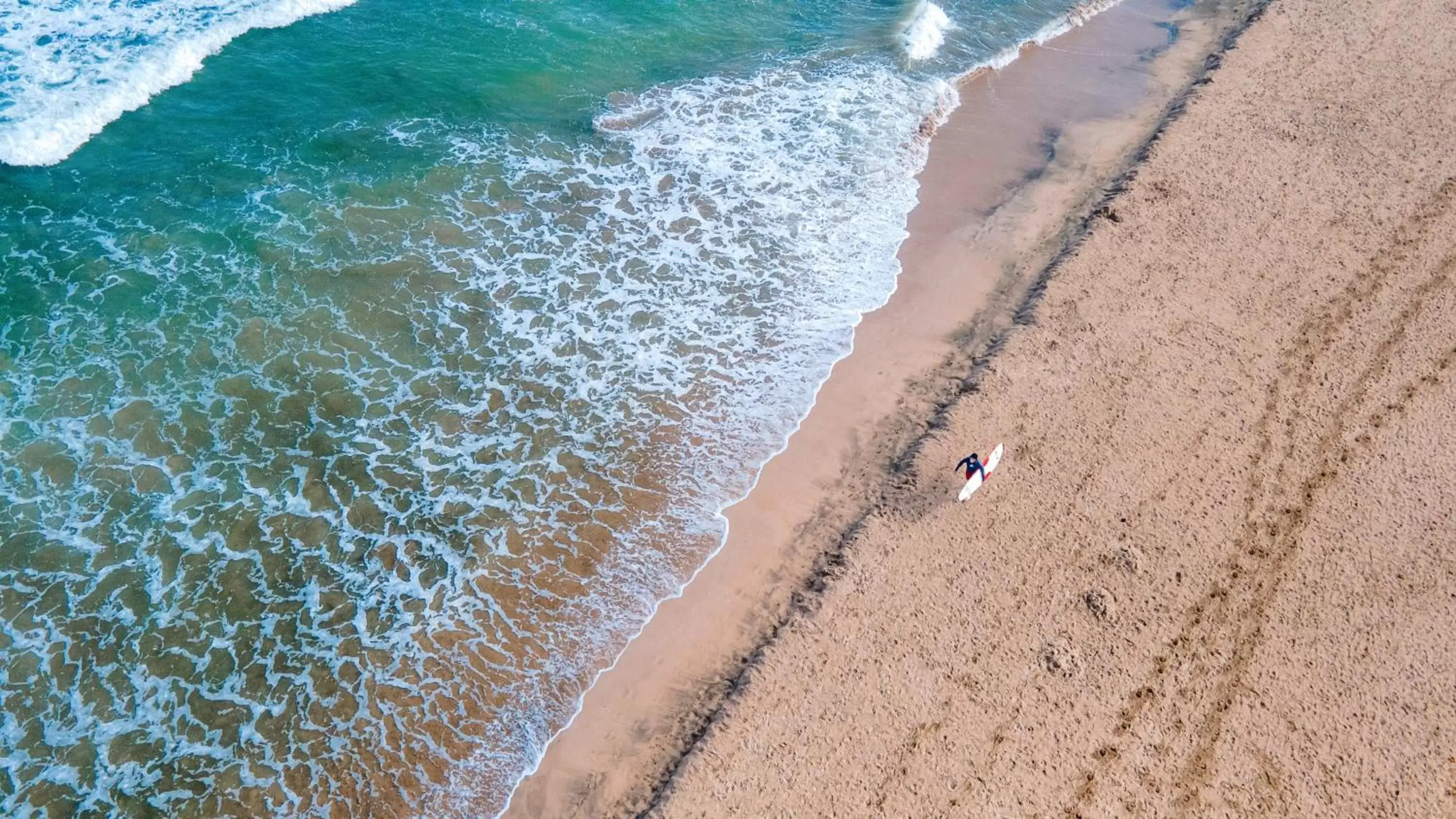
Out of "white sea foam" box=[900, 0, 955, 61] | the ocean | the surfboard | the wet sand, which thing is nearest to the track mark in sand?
the wet sand

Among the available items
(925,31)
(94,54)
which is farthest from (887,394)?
(94,54)

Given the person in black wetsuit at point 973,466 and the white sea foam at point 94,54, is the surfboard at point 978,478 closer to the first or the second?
the person in black wetsuit at point 973,466

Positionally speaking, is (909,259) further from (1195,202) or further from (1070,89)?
(1070,89)

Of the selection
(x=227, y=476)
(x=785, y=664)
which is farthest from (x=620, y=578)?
(x=227, y=476)

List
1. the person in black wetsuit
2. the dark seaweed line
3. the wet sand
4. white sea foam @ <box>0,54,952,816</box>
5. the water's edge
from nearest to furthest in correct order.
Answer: the wet sand → the water's edge → the dark seaweed line → white sea foam @ <box>0,54,952,816</box> → the person in black wetsuit

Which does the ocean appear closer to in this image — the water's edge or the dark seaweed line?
the water's edge

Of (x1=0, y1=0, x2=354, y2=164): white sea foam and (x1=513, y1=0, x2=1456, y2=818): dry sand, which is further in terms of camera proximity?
(x1=0, y1=0, x2=354, y2=164): white sea foam
